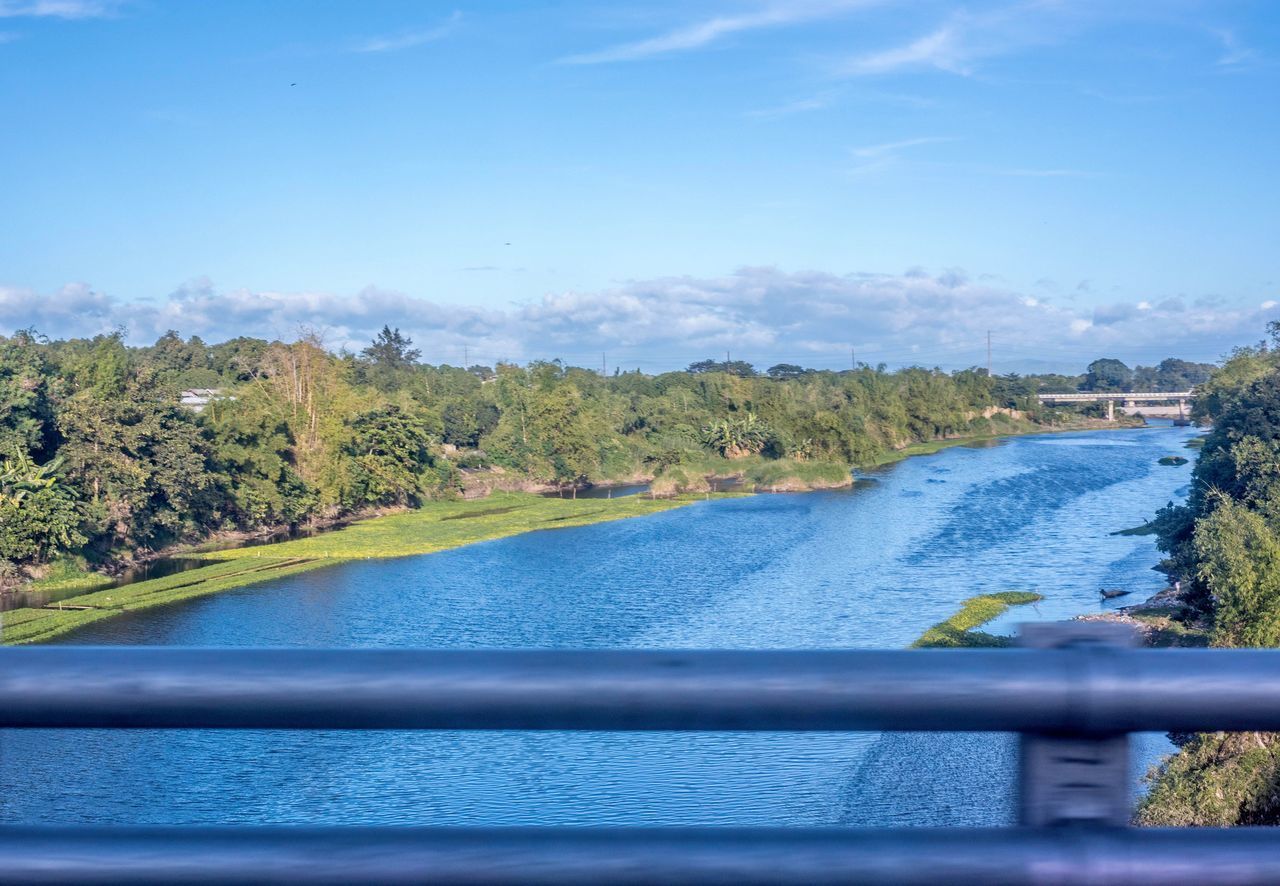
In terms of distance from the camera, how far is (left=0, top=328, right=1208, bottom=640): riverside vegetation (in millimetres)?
25406

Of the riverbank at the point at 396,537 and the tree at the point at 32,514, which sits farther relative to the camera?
the tree at the point at 32,514

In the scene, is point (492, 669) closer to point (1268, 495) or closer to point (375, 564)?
point (1268, 495)

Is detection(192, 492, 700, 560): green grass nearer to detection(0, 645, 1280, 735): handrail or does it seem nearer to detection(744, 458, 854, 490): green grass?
detection(744, 458, 854, 490): green grass

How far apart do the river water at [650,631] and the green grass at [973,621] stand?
1.09ft

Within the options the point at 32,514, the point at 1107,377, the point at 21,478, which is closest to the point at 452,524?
the point at 32,514

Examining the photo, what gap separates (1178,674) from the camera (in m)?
1.21

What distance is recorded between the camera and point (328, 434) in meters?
36.4

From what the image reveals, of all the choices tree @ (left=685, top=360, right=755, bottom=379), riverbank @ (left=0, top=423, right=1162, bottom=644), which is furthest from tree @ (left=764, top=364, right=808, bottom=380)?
riverbank @ (left=0, top=423, right=1162, bottom=644)

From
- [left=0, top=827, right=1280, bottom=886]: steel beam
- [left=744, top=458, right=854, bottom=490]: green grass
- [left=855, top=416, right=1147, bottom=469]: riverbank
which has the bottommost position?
[left=744, top=458, right=854, bottom=490]: green grass

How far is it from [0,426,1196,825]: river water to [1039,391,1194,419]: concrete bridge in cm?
4967

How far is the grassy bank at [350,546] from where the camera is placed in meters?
21.4

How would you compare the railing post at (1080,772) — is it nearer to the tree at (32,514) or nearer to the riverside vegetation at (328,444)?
the riverside vegetation at (328,444)

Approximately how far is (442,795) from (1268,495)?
54.6ft

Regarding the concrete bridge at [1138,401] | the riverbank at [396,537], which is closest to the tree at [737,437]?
the riverbank at [396,537]
